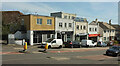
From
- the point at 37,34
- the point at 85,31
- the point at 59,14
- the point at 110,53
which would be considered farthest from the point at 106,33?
the point at 110,53

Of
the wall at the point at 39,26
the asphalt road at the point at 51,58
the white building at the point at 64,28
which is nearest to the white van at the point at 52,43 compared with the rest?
the wall at the point at 39,26

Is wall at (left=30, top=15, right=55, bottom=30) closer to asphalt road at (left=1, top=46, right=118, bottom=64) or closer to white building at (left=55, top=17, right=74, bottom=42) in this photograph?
white building at (left=55, top=17, right=74, bottom=42)

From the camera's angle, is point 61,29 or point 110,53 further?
point 61,29

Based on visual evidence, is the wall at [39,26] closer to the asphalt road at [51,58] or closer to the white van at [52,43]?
the white van at [52,43]

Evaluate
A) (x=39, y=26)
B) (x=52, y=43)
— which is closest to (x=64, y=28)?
(x=39, y=26)

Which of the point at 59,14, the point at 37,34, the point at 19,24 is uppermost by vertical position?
the point at 59,14

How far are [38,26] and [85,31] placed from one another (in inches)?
834

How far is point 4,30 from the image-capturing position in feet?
106

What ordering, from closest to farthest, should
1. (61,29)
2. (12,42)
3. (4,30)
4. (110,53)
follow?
1. (110,53)
2. (12,42)
3. (4,30)
4. (61,29)

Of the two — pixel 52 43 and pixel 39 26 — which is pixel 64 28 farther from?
A: pixel 52 43

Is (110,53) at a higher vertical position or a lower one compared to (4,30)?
lower

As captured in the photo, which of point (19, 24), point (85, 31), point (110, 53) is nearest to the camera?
point (110, 53)

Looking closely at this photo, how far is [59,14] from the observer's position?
4647 cm

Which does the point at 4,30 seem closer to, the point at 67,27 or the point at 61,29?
the point at 61,29
